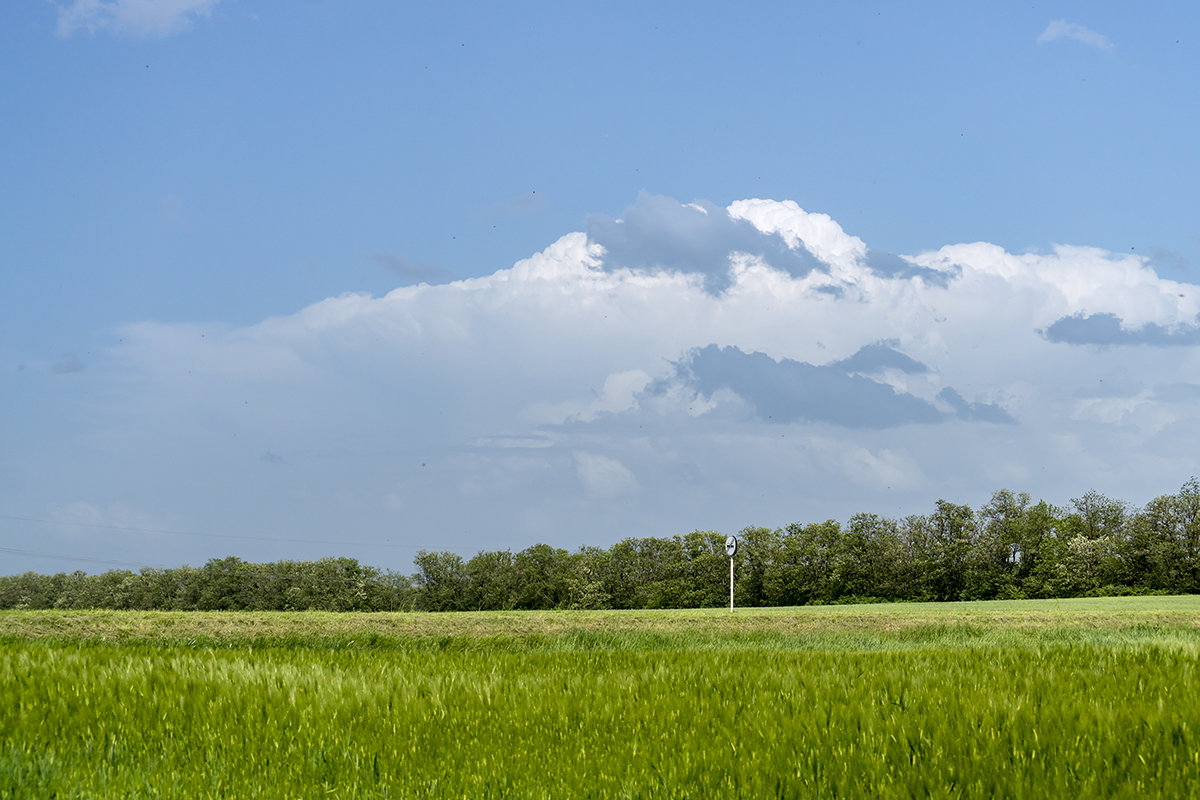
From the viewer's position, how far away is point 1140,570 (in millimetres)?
62500

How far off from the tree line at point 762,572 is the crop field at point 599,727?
63260 mm

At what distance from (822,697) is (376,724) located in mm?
3113

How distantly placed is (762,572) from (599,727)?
7028cm

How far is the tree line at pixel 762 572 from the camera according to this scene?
Result: 210 feet

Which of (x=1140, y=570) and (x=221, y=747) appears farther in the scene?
(x=1140, y=570)

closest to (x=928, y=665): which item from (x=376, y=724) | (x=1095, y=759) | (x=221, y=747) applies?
(x=1095, y=759)

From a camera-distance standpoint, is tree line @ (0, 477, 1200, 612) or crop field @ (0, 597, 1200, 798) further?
tree line @ (0, 477, 1200, 612)

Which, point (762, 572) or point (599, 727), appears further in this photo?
point (762, 572)

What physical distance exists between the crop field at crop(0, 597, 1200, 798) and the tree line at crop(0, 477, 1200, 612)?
63260mm

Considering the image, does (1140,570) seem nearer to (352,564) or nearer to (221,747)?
(352,564)

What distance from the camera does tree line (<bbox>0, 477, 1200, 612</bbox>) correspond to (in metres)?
64.0

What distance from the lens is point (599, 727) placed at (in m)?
5.28

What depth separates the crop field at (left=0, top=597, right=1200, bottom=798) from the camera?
14.0 ft

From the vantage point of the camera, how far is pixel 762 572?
2867 inches
